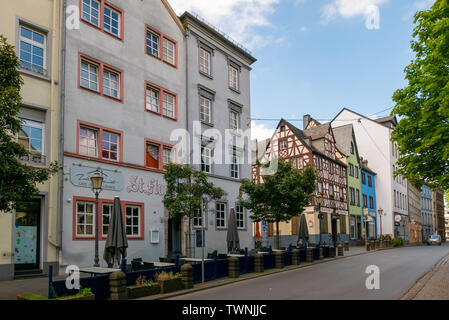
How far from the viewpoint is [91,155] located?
17.8 m

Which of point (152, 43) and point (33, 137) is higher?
point (152, 43)

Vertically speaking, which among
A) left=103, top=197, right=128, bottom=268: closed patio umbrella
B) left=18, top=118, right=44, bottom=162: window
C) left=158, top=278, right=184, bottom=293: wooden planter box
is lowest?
left=158, top=278, right=184, bottom=293: wooden planter box

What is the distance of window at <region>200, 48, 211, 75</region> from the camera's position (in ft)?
82.9

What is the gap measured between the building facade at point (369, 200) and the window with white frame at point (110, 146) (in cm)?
3920

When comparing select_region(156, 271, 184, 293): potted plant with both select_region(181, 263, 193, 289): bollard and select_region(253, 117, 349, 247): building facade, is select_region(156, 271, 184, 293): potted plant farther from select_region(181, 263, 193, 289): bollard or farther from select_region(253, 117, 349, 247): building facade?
select_region(253, 117, 349, 247): building facade

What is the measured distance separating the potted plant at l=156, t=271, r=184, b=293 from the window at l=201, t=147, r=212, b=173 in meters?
11.8

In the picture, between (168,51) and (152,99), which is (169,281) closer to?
(152,99)

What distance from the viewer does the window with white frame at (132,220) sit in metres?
19.1

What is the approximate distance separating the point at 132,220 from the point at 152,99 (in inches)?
246

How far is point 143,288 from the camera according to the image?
11688 mm

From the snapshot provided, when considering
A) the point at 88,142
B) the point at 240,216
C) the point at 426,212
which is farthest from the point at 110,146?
the point at 426,212

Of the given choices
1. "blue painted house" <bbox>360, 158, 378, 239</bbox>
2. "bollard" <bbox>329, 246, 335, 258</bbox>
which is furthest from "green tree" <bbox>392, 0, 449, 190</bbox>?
"blue painted house" <bbox>360, 158, 378, 239</bbox>

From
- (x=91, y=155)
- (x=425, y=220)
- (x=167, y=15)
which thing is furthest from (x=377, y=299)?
(x=425, y=220)
